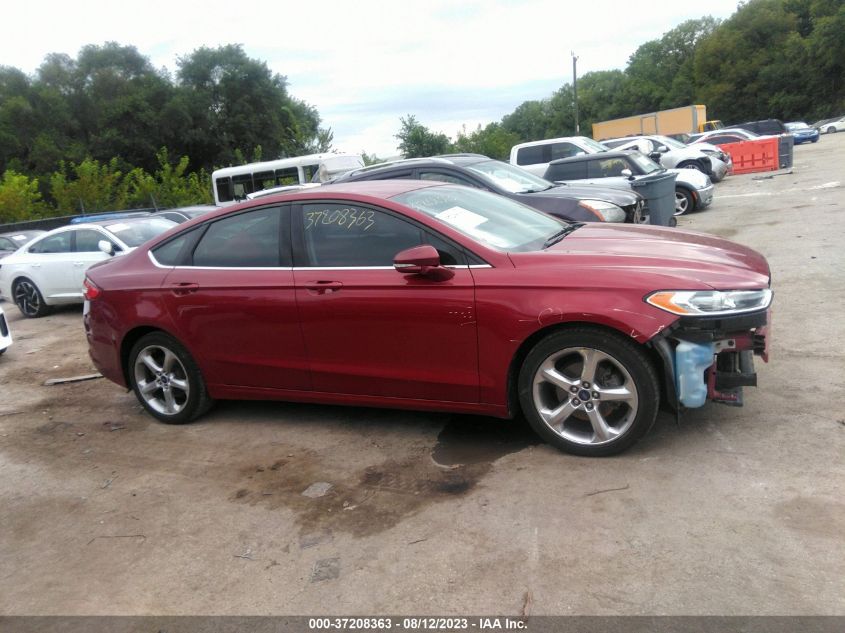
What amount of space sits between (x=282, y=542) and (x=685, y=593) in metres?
1.90

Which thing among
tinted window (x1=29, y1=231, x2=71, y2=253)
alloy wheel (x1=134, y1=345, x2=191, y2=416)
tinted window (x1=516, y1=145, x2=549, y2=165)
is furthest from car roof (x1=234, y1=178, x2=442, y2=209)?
tinted window (x1=516, y1=145, x2=549, y2=165)

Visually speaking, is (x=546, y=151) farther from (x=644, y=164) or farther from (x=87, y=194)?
(x=87, y=194)

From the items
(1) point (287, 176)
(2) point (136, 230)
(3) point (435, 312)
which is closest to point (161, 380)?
(3) point (435, 312)

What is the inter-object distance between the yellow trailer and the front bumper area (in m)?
43.7

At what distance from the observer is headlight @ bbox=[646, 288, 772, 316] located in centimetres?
381

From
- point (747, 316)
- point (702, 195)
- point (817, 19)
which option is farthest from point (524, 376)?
point (817, 19)

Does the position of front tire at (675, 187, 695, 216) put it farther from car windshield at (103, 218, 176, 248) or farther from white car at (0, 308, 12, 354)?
white car at (0, 308, 12, 354)

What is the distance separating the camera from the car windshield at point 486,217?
451 centimetres

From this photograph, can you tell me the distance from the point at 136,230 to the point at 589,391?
9.24 metres

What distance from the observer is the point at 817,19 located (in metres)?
71.0

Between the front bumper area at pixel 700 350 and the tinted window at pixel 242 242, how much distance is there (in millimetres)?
2589

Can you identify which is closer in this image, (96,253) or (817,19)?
(96,253)

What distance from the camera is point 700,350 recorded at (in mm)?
3840

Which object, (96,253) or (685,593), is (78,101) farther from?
(685,593)
